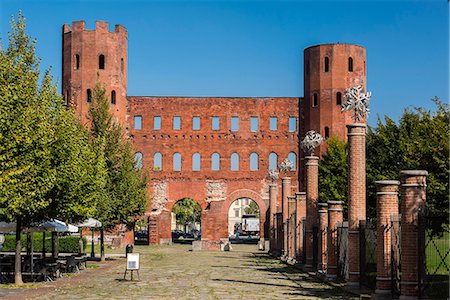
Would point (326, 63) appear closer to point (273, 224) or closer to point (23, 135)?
point (273, 224)

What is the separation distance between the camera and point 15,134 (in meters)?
18.0

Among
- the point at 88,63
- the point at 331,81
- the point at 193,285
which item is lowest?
the point at 193,285

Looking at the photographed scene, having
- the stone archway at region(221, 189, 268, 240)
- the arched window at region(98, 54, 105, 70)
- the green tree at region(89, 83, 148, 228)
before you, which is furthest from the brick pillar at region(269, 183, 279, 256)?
the arched window at region(98, 54, 105, 70)

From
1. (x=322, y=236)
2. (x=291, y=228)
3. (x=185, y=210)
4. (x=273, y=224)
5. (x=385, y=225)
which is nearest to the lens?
(x=385, y=225)

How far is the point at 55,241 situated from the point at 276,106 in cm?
3003

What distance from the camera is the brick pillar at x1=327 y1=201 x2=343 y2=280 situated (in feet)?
73.0

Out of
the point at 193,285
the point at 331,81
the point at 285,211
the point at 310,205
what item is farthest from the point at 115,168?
the point at 331,81

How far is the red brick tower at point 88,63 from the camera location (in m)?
50.2

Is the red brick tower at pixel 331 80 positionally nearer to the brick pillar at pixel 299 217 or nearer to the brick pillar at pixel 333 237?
the brick pillar at pixel 299 217

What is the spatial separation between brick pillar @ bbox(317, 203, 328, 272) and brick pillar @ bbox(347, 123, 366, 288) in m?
4.94

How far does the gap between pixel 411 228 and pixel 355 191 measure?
4.71 metres

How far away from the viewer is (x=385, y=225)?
1680 centimetres

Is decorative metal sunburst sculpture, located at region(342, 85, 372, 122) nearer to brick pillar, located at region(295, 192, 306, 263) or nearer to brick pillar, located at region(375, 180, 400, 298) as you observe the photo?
brick pillar, located at region(375, 180, 400, 298)

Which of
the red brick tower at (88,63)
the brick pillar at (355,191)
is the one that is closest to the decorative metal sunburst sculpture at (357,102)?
the brick pillar at (355,191)
